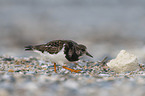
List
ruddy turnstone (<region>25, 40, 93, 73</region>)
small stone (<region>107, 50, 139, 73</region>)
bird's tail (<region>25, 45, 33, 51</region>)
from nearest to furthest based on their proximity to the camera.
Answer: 1. ruddy turnstone (<region>25, 40, 93, 73</region>)
2. bird's tail (<region>25, 45, 33, 51</region>)
3. small stone (<region>107, 50, 139, 73</region>)

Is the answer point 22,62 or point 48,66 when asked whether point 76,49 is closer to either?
point 48,66

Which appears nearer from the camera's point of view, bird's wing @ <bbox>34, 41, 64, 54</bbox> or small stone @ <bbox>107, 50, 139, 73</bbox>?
bird's wing @ <bbox>34, 41, 64, 54</bbox>

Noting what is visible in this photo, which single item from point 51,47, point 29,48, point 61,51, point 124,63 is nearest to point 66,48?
point 61,51

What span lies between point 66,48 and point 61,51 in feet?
0.69

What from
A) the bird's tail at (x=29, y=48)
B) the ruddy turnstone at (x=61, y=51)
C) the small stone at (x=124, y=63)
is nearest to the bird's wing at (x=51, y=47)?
the ruddy turnstone at (x=61, y=51)

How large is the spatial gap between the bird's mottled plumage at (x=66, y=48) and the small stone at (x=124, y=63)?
1400 millimetres

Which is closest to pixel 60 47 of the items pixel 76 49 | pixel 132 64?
pixel 76 49

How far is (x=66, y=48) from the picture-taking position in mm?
7148

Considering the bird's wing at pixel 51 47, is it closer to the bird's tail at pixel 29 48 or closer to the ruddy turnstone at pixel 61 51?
the ruddy turnstone at pixel 61 51

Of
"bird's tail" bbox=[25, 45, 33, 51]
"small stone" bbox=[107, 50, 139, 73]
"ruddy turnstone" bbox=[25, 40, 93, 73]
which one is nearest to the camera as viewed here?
"ruddy turnstone" bbox=[25, 40, 93, 73]

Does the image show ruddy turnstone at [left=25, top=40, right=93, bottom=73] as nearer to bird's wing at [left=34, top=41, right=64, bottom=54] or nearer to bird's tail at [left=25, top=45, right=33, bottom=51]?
bird's wing at [left=34, top=41, right=64, bottom=54]

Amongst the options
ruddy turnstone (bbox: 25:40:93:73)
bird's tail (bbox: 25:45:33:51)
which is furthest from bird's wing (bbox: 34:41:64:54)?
bird's tail (bbox: 25:45:33:51)

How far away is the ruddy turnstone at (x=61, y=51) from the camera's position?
23.2ft

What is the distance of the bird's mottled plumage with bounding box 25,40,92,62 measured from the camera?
713 centimetres
